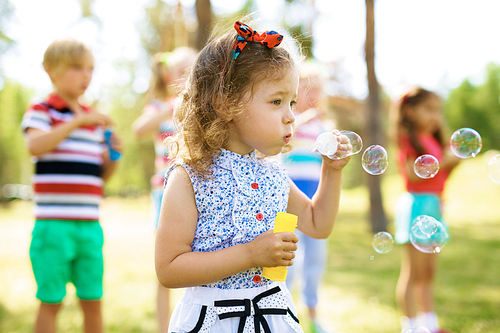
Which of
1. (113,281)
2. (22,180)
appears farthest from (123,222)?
(22,180)

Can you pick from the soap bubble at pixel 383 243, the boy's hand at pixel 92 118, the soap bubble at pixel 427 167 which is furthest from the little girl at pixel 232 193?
the boy's hand at pixel 92 118

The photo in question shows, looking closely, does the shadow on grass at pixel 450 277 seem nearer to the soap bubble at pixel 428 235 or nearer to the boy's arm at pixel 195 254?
the soap bubble at pixel 428 235

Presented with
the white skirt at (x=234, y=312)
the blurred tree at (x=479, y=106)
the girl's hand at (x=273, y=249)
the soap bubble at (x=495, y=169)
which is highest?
the blurred tree at (x=479, y=106)

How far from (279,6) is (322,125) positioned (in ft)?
45.4

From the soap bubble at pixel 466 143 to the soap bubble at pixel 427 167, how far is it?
30 cm

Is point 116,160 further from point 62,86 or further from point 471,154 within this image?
point 471,154

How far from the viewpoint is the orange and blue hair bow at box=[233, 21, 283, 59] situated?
1.31 metres

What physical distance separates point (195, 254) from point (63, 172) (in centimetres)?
137

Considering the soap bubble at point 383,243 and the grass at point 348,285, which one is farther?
the grass at point 348,285

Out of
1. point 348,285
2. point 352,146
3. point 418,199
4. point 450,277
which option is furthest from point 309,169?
point 450,277

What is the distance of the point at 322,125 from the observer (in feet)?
10.8

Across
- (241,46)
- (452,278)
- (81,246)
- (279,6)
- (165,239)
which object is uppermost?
(279,6)

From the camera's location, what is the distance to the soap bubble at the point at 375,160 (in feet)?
5.70

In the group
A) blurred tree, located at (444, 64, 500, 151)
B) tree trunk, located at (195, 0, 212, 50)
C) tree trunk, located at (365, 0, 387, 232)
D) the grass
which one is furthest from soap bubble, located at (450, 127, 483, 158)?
blurred tree, located at (444, 64, 500, 151)
